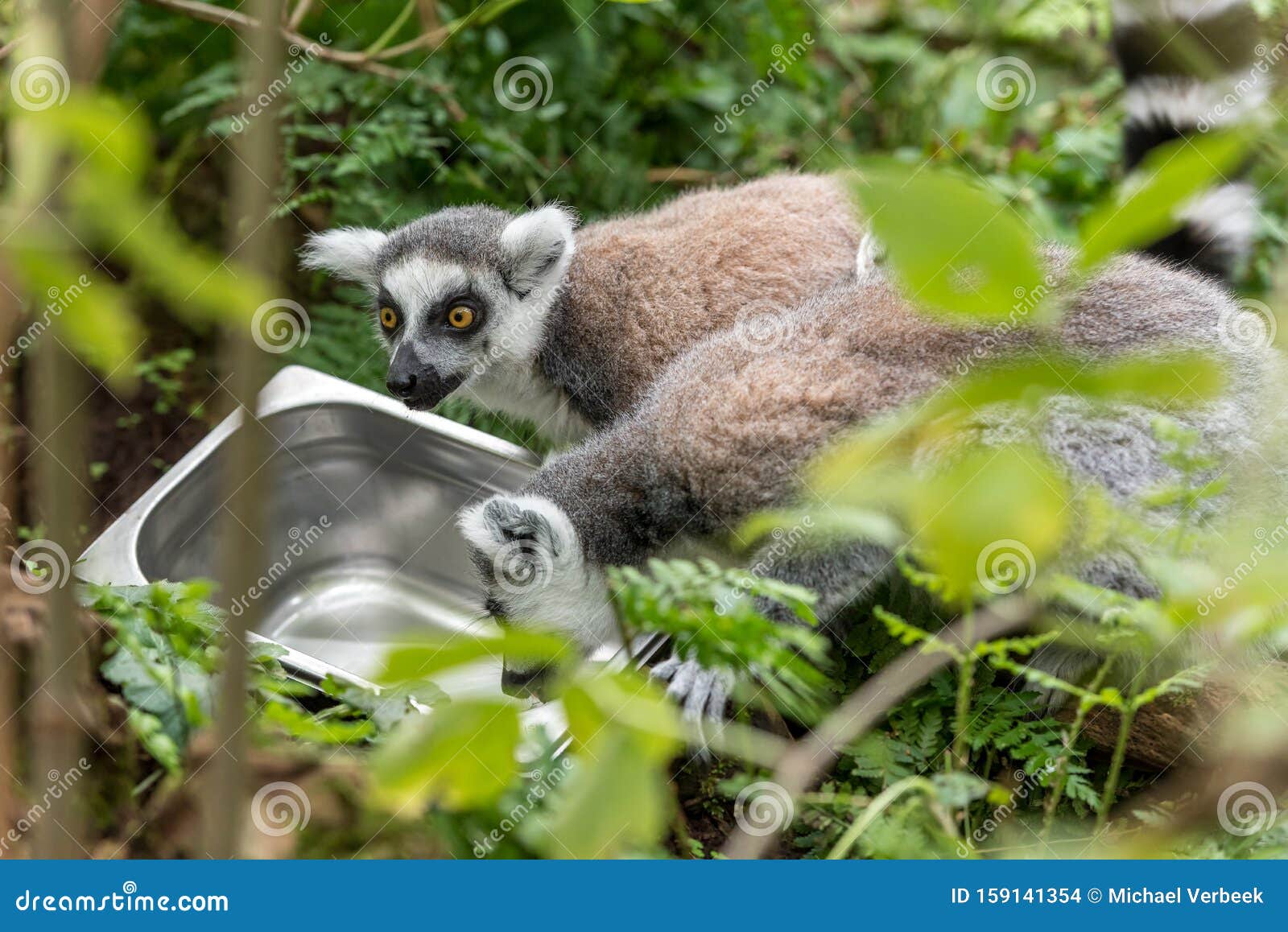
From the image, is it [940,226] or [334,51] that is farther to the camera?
[334,51]

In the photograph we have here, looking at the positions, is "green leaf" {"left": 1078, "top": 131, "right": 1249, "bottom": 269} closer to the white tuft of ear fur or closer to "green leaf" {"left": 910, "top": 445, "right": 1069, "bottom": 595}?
"green leaf" {"left": 910, "top": 445, "right": 1069, "bottom": 595}

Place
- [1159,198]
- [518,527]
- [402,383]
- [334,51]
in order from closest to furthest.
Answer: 1. [1159,198]
2. [518,527]
3. [402,383]
4. [334,51]

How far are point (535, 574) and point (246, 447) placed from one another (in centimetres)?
221

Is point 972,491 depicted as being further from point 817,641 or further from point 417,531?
point 417,531

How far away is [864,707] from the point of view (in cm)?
220

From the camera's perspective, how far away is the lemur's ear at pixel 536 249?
13.7 ft

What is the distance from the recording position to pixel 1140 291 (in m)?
3.50

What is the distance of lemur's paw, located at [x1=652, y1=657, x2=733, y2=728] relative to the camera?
336 cm

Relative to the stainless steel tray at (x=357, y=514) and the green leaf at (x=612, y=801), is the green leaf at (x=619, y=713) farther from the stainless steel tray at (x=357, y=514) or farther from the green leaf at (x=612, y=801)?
the stainless steel tray at (x=357, y=514)

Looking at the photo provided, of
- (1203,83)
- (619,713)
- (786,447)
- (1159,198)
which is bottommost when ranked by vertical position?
(619,713)

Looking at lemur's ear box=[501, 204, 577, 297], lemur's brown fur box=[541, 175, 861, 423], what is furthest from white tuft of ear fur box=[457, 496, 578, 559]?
lemur's ear box=[501, 204, 577, 297]

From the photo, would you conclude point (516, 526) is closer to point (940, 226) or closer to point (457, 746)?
point (457, 746)

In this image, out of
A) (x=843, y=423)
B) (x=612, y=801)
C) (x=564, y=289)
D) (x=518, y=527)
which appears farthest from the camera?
(x=564, y=289)

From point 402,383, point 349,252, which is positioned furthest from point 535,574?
point 349,252
